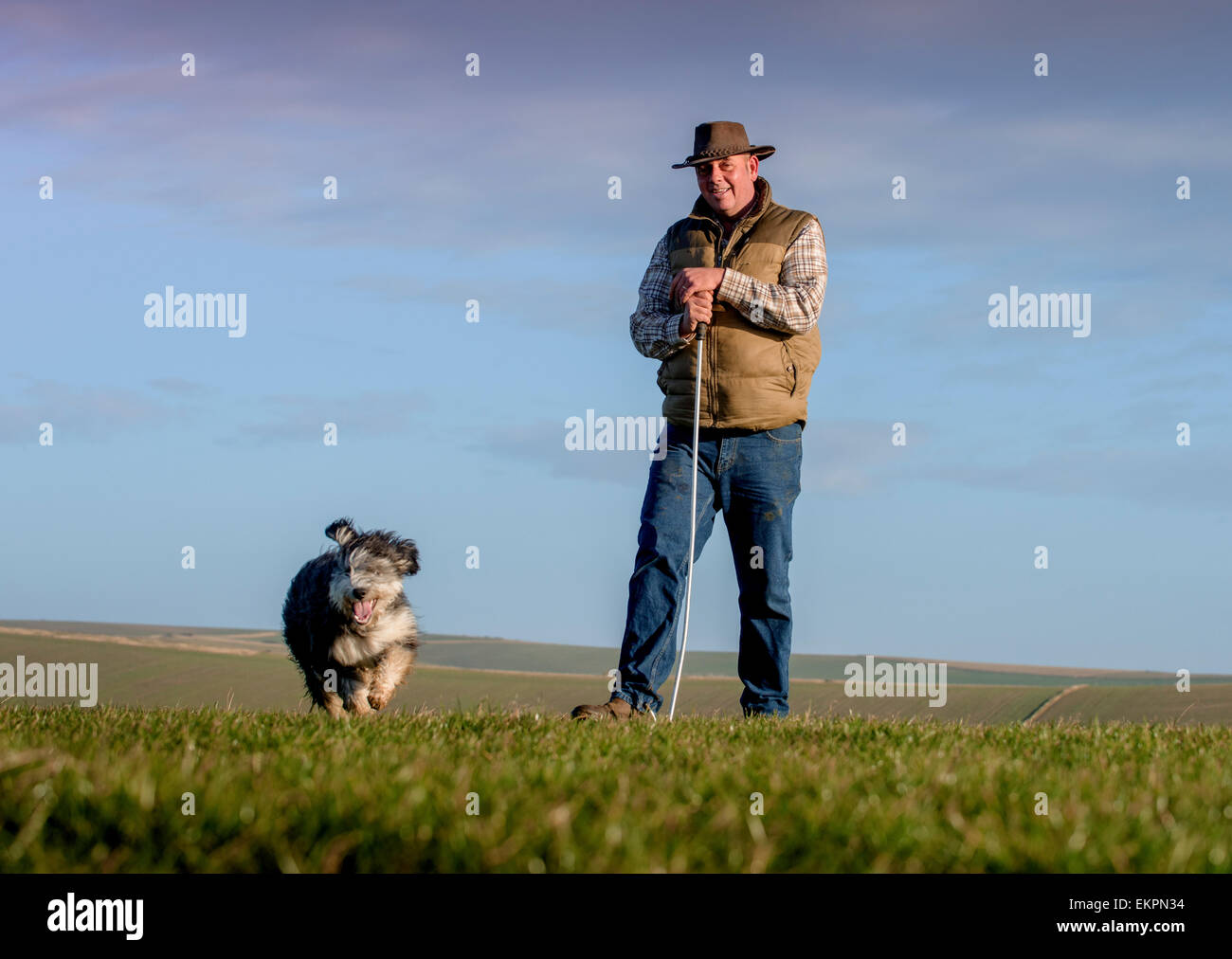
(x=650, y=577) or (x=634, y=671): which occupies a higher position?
(x=650, y=577)

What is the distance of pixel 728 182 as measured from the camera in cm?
930

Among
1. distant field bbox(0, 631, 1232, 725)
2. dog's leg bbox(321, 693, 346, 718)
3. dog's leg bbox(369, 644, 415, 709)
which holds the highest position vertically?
dog's leg bbox(369, 644, 415, 709)

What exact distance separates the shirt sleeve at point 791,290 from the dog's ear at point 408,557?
4.09 m

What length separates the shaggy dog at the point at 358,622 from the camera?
1073cm

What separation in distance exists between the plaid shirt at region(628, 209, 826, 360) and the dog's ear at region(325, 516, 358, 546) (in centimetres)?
344

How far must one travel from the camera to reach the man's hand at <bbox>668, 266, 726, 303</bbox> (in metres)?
8.76

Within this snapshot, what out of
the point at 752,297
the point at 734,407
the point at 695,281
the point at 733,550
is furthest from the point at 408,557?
the point at 752,297

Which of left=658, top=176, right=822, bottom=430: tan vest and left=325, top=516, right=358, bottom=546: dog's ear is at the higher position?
left=658, top=176, right=822, bottom=430: tan vest

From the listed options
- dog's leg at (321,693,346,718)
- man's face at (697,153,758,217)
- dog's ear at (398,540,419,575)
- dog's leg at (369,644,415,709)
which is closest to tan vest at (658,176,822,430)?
man's face at (697,153,758,217)

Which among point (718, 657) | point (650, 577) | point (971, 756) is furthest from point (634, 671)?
point (718, 657)

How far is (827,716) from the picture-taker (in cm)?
891

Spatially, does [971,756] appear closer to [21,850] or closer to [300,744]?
[300,744]

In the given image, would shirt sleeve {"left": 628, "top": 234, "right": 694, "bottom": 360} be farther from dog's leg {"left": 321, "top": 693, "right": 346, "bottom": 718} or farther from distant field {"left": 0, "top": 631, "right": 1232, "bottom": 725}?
A: distant field {"left": 0, "top": 631, "right": 1232, "bottom": 725}

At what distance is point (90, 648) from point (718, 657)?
20840 millimetres
